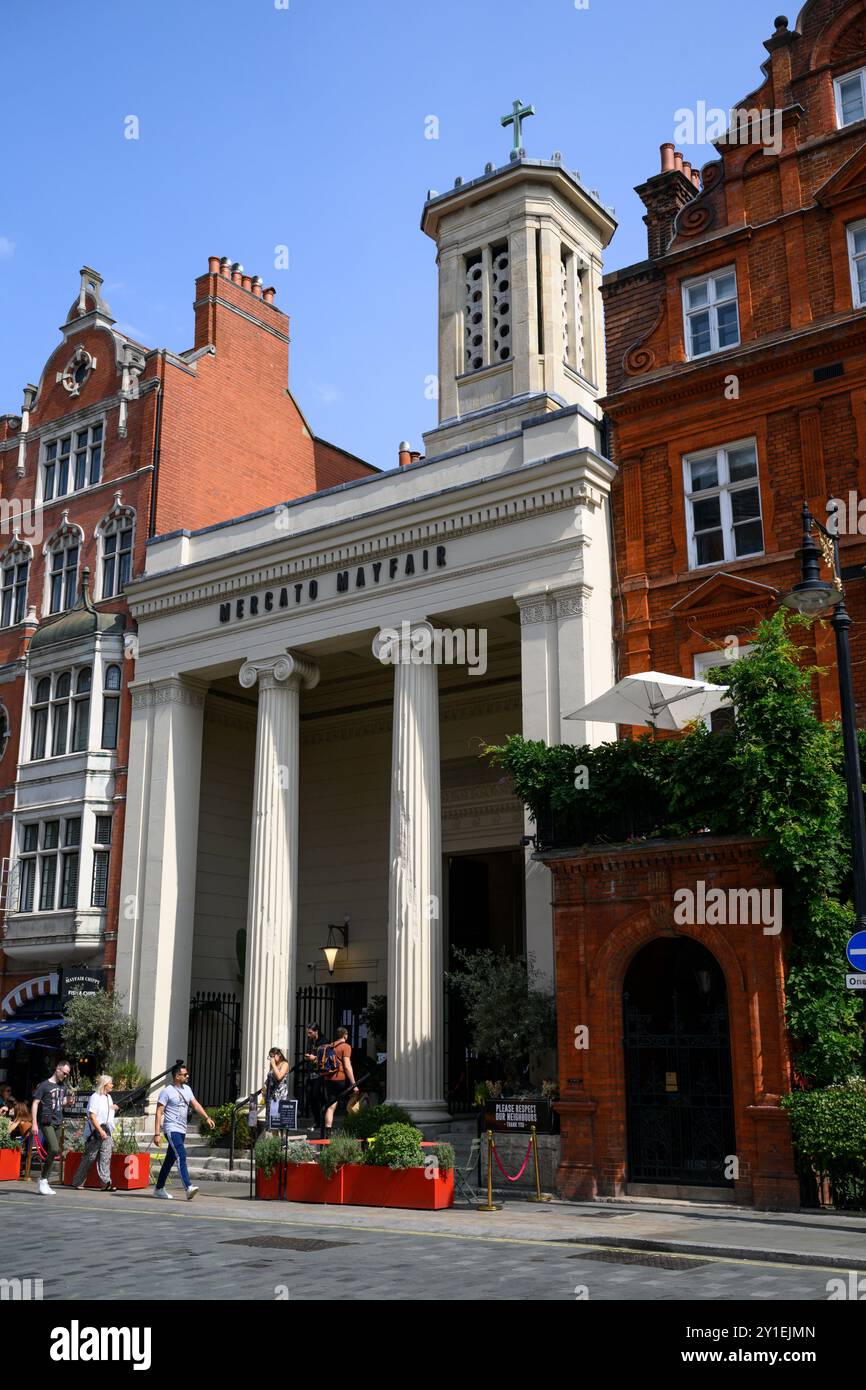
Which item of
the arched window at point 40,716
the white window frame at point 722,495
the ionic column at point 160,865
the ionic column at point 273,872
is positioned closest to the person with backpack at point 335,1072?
the ionic column at point 273,872

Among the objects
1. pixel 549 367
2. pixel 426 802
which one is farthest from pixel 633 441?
pixel 426 802

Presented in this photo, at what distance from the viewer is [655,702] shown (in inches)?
719

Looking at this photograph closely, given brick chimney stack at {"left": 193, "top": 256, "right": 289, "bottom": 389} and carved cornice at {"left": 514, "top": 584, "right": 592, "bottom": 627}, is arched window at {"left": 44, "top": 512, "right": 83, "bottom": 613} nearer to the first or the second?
brick chimney stack at {"left": 193, "top": 256, "right": 289, "bottom": 389}

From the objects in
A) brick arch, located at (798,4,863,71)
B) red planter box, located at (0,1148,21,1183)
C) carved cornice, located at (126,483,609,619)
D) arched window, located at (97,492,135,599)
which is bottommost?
red planter box, located at (0,1148,21,1183)

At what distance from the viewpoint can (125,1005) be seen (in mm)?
27000

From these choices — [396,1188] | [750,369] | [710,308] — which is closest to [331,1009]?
[396,1188]

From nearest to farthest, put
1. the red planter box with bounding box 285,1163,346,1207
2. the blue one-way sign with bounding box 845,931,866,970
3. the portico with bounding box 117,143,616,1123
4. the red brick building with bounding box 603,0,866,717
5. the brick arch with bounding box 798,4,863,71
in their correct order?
the blue one-way sign with bounding box 845,931,866,970, the red planter box with bounding box 285,1163,346,1207, the red brick building with bounding box 603,0,866,717, the brick arch with bounding box 798,4,863,71, the portico with bounding box 117,143,616,1123

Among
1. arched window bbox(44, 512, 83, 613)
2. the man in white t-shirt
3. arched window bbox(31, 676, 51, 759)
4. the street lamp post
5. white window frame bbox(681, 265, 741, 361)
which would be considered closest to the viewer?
the street lamp post

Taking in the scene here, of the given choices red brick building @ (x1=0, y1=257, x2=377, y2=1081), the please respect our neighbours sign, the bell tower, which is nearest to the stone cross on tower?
the bell tower

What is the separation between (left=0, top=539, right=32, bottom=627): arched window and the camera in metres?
33.7

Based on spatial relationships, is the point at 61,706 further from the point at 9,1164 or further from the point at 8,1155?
the point at 9,1164

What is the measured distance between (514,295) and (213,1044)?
1786 cm

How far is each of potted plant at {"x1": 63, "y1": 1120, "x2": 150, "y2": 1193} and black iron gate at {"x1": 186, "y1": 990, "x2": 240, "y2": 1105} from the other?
7375mm

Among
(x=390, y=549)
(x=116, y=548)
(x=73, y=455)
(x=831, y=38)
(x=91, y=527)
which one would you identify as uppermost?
(x=831, y=38)
